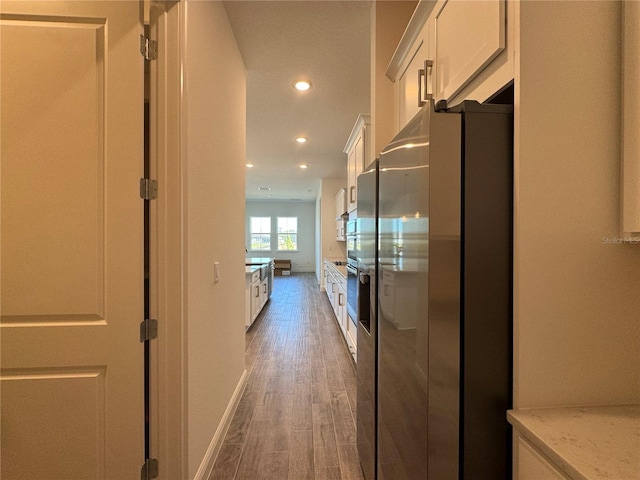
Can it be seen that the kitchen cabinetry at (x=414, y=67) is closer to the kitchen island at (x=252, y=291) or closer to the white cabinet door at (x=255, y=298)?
the kitchen island at (x=252, y=291)

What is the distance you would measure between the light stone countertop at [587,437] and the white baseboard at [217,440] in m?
1.52

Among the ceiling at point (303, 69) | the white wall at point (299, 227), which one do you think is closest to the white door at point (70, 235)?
the ceiling at point (303, 69)

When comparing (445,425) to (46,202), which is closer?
(445,425)

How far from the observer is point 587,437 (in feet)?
2.19

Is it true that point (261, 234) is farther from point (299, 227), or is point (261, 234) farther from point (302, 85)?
point (302, 85)

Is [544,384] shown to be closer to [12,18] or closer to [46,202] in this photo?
[46,202]

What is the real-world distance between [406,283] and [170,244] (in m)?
1.00

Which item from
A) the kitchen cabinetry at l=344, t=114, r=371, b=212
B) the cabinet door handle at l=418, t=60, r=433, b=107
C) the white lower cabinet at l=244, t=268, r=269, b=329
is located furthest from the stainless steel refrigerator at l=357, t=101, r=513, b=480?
the white lower cabinet at l=244, t=268, r=269, b=329

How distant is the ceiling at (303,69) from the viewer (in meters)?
1.92

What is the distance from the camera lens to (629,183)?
0.75m

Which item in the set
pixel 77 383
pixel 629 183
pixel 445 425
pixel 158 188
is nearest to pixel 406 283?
pixel 445 425

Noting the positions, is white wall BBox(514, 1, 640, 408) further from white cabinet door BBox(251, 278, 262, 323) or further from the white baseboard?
white cabinet door BBox(251, 278, 262, 323)

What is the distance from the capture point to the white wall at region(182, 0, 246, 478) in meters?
1.36

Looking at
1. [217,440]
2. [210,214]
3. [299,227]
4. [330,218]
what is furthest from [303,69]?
[299,227]
